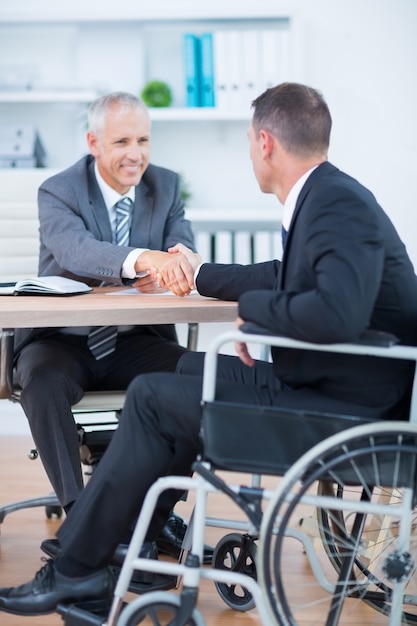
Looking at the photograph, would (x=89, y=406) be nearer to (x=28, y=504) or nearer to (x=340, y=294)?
(x=28, y=504)

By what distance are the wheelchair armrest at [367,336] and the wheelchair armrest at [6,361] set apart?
96cm

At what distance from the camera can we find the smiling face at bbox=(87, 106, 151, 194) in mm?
2709

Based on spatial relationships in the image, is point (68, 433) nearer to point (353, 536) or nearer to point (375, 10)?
point (353, 536)

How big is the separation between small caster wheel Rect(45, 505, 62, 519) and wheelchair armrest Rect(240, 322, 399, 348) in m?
1.55

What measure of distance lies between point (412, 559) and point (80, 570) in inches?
25.1

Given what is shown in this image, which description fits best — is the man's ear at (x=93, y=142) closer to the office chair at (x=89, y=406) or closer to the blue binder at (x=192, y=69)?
the office chair at (x=89, y=406)

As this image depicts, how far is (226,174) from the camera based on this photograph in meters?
4.12

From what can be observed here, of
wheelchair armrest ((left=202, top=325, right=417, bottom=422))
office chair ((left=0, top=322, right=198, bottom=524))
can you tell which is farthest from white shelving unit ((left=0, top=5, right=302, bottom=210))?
wheelchair armrest ((left=202, top=325, right=417, bottom=422))

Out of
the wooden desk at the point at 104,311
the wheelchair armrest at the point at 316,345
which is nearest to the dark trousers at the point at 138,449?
the wheelchair armrest at the point at 316,345

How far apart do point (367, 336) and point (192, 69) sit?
2579 mm

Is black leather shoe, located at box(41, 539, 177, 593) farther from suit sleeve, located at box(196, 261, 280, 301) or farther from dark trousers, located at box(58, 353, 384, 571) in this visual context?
suit sleeve, located at box(196, 261, 280, 301)

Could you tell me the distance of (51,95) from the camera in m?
3.86

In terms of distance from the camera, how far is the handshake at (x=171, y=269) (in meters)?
2.25

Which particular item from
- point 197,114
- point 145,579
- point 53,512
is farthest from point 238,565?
point 197,114
